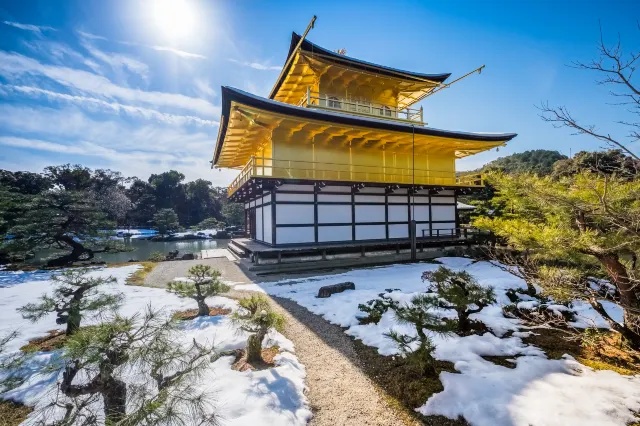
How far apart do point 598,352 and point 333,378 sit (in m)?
4.73

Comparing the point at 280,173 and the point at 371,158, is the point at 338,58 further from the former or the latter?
the point at 280,173

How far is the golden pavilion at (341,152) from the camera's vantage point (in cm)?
1274

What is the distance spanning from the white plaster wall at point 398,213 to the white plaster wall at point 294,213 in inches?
197

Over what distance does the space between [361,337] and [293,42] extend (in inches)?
614

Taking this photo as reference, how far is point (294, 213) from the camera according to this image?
1317 centimetres

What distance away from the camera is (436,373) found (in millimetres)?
4168

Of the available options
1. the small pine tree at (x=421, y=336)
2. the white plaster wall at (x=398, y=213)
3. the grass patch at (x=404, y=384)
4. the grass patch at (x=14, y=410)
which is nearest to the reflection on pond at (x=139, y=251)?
the grass patch at (x=14, y=410)

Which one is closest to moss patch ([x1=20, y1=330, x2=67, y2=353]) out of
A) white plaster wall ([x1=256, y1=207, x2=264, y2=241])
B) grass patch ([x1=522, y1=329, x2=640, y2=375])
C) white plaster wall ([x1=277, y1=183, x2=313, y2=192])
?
white plaster wall ([x1=277, y1=183, x2=313, y2=192])

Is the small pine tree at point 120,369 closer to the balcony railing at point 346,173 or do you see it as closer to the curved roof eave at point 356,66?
the balcony railing at point 346,173

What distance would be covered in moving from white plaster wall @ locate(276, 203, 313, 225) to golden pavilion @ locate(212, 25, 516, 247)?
50mm

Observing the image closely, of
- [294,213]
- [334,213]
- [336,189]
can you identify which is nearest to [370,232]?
[334,213]

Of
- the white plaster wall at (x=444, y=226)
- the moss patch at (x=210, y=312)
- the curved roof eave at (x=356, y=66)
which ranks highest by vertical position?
the curved roof eave at (x=356, y=66)

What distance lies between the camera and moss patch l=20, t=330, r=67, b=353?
5.07 meters

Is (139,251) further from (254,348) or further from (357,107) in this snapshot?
(254,348)
